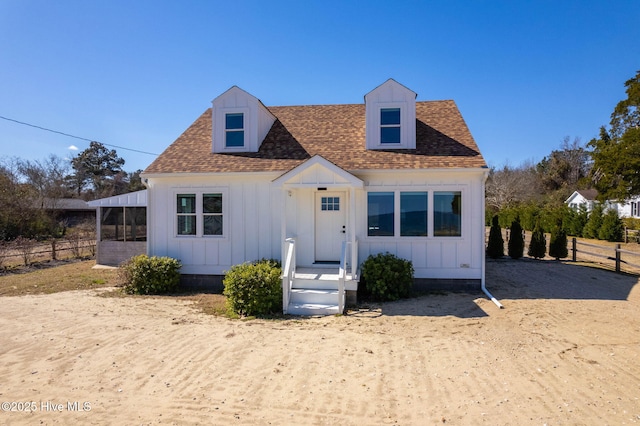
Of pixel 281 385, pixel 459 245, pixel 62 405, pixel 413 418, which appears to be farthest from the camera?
pixel 459 245

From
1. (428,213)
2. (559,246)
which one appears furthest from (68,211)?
(559,246)

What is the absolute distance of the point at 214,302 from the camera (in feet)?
30.8

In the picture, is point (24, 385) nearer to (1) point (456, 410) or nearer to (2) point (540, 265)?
(1) point (456, 410)

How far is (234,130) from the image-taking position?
1161 centimetres

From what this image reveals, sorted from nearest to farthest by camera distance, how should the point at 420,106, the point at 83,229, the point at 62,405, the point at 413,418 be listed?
1. the point at 413,418
2. the point at 62,405
3. the point at 420,106
4. the point at 83,229

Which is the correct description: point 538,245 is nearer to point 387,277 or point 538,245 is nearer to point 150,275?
point 387,277

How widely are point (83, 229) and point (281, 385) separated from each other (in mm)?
28458

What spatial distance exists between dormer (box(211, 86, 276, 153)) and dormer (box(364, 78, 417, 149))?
139 inches

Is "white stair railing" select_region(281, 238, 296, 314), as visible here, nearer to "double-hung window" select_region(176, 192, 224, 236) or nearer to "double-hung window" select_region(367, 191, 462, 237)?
"double-hung window" select_region(367, 191, 462, 237)

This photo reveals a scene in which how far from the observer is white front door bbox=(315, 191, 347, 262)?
10.4 meters

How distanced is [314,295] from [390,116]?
232 inches

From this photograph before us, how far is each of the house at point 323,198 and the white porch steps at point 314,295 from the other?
0.09ft

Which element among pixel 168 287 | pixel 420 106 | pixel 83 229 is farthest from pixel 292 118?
pixel 83 229

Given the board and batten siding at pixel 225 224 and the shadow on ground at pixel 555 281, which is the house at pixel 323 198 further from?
the shadow on ground at pixel 555 281
